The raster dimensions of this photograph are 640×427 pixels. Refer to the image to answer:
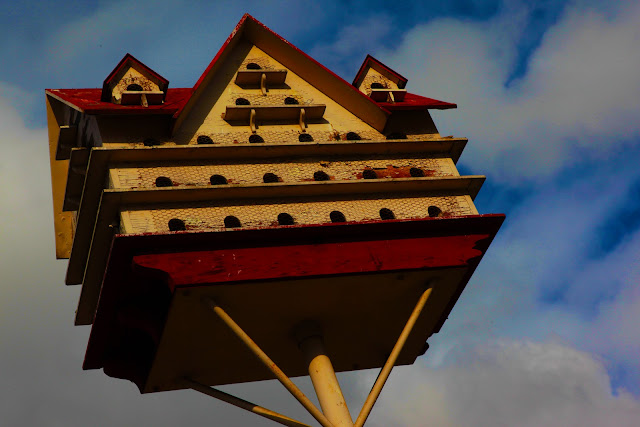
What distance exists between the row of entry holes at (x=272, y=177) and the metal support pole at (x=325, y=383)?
2.66 meters

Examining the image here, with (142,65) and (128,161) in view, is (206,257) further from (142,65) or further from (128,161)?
(142,65)

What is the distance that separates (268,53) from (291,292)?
5.88 m

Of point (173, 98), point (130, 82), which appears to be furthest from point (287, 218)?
point (130, 82)

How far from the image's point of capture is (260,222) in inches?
634

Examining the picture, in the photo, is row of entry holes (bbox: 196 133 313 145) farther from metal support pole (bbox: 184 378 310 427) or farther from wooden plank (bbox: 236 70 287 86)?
metal support pole (bbox: 184 378 310 427)

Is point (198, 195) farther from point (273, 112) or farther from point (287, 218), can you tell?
point (273, 112)

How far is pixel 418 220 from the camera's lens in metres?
16.0

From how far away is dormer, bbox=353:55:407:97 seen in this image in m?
19.3

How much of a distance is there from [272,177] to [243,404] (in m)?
3.71

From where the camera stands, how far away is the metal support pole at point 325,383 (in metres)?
14.9

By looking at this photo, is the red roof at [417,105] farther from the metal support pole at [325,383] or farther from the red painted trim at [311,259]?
the metal support pole at [325,383]

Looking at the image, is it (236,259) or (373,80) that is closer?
(236,259)

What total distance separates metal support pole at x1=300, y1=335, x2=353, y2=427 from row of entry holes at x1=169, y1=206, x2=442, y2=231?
192 cm

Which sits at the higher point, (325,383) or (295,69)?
(295,69)
